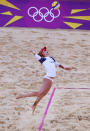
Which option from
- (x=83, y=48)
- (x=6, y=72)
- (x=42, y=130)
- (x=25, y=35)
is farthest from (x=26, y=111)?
(x=25, y=35)

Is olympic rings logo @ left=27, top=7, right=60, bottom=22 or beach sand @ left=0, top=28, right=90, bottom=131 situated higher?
olympic rings logo @ left=27, top=7, right=60, bottom=22

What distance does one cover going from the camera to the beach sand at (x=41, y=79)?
8.15m

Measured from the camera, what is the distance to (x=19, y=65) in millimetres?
13430

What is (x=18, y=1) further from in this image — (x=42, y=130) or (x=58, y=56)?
(x=42, y=130)

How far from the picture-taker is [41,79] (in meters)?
12.0

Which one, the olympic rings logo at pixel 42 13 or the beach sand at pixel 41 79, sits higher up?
the olympic rings logo at pixel 42 13

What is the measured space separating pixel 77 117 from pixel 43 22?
33.2 feet

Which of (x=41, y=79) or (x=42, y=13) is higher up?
(x=42, y=13)

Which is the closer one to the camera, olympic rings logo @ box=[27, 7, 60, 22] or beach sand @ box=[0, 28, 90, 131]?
beach sand @ box=[0, 28, 90, 131]

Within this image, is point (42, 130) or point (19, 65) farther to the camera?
point (19, 65)

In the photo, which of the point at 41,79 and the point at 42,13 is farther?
the point at 42,13

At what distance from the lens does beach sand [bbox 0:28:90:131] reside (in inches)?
321

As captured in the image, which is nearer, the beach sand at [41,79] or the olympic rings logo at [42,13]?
the beach sand at [41,79]

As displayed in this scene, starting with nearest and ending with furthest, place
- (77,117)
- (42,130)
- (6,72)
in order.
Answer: (42,130) < (77,117) < (6,72)
